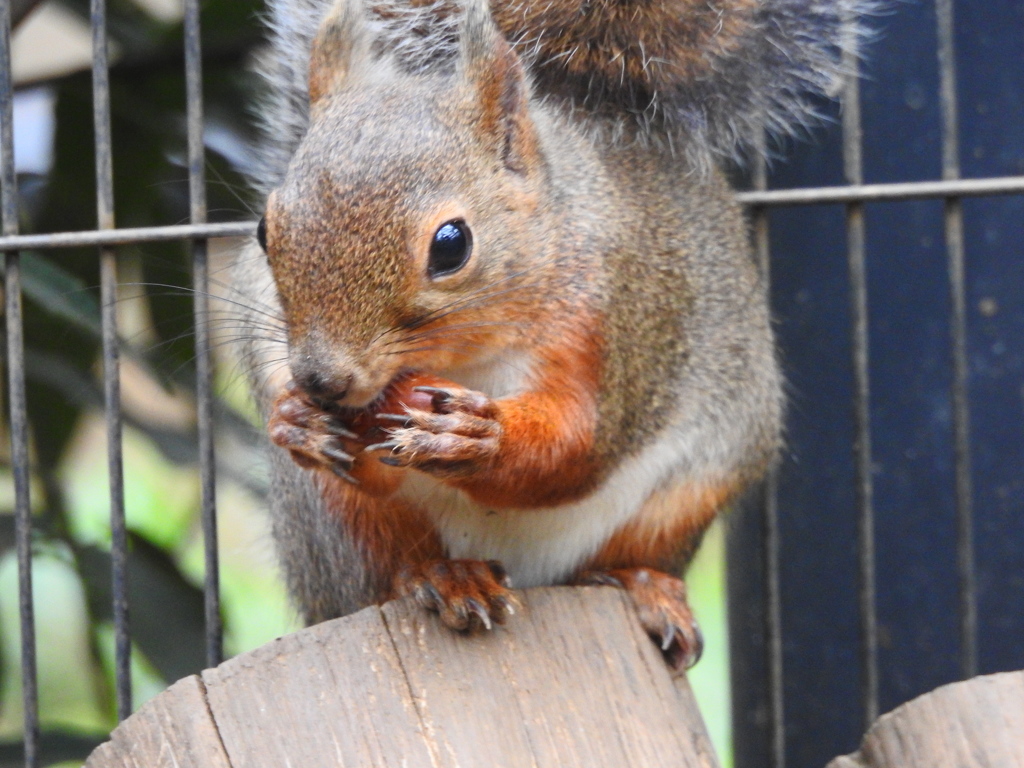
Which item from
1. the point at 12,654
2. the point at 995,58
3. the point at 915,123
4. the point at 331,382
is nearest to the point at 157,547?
the point at 12,654

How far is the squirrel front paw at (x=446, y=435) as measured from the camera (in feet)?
4.50

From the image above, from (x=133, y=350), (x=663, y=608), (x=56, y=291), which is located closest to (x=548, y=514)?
(x=663, y=608)

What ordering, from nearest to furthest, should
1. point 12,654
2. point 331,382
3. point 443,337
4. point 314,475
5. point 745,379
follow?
point 331,382 < point 443,337 < point 314,475 < point 745,379 < point 12,654

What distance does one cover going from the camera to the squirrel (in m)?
1.43

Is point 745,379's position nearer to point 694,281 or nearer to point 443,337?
point 694,281

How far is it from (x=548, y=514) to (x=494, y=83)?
59cm

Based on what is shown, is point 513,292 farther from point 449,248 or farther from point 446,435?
point 446,435

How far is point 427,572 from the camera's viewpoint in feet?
5.09

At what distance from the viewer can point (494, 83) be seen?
1635mm

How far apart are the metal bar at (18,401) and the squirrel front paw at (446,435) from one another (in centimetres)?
71

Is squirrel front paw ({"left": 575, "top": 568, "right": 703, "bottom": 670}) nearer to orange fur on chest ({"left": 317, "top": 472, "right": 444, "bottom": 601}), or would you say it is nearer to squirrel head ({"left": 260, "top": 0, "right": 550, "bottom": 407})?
orange fur on chest ({"left": 317, "top": 472, "right": 444, "bottom": 601})

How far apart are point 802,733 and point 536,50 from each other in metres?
1.44

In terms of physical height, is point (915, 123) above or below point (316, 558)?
above

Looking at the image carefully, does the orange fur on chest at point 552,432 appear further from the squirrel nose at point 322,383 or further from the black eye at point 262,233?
the black eye at point 262,233
